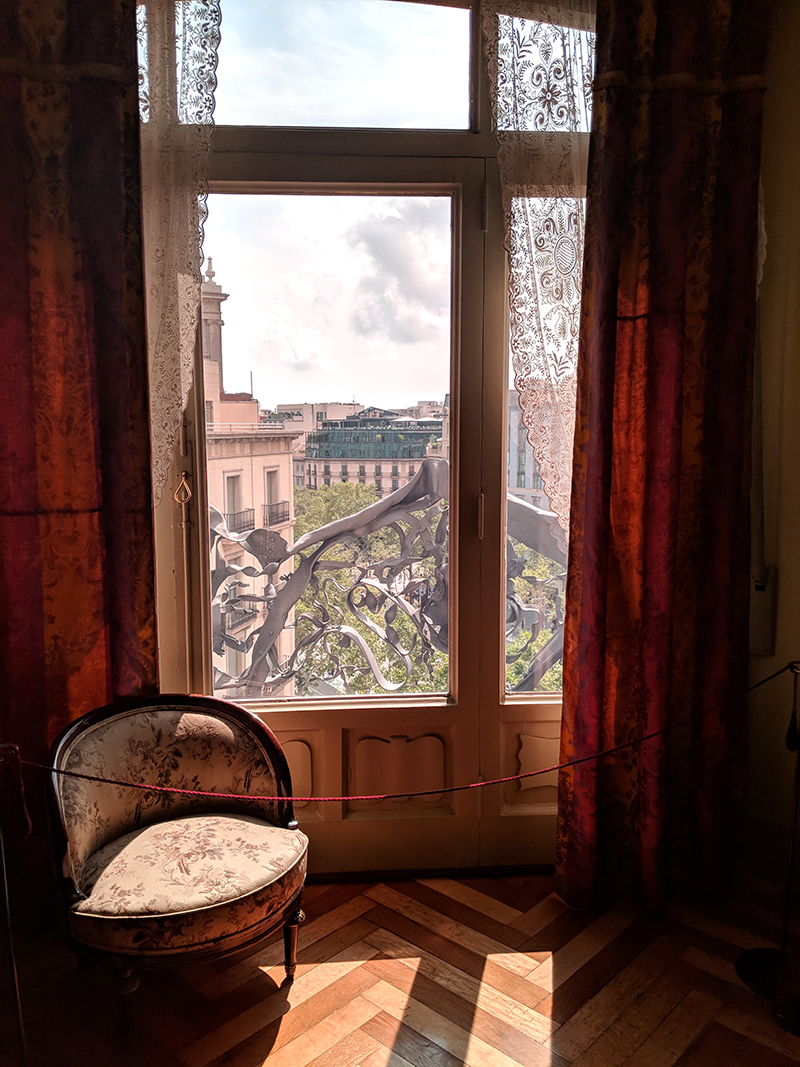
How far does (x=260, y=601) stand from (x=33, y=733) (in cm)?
74

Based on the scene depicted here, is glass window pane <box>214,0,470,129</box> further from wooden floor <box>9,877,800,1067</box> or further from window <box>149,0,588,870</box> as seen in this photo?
wooden floor <box>9,877,800,1067</box>

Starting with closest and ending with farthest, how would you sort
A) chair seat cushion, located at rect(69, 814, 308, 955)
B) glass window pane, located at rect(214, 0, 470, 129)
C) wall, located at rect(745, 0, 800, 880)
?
chair seat cushion, located at rect(69, 814, 308, 955)
glass window pane, located at rect(214, 0, 470, 129)
wall, located at rect(745, 0, 800, 880)

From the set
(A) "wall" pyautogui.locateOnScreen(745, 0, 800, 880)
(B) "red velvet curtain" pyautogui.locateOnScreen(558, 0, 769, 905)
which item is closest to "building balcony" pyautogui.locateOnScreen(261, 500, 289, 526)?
(B) "red velvet curtain" pyautogui.locateOnScreen(558, 0, 769, 905)

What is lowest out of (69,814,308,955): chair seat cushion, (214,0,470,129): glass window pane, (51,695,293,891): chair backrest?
(69,814,308,955): chair seat cushion

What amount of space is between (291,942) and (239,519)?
3.98 feet

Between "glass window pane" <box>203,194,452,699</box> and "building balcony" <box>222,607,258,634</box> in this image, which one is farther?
"building balcony" <box>222,607,258,634</box>

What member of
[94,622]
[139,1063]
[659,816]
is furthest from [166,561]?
[659,816]

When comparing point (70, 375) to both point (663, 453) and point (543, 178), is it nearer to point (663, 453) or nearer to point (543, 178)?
point (543, 178)

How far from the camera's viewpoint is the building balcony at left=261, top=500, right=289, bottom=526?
2.52m

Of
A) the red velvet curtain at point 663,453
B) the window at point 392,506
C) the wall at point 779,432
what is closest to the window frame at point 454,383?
the window at point 392,506

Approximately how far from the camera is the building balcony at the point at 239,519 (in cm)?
251

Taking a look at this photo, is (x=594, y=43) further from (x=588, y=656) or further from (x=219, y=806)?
(x=219, y=806)

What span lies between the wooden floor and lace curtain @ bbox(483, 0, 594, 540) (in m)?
1.42

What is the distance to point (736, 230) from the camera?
229cm
